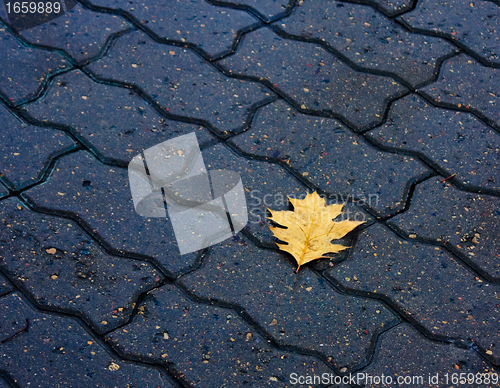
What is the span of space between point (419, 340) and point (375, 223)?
0.43m

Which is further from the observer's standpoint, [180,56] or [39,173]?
[180,56]

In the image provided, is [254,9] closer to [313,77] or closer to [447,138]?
[313,77]

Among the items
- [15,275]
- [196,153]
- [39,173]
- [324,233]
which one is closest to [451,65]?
[324,233]

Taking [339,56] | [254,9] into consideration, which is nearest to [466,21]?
[339,56]

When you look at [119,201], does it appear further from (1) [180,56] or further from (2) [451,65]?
(2) [451,65]

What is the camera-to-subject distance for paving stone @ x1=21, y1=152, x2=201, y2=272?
1.70 meters

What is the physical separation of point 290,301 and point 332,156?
621mm

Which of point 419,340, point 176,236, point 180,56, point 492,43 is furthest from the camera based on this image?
point 492,43

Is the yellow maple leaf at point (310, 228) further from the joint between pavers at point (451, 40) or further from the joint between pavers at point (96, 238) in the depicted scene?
the joint between pavers at point (451, 40)

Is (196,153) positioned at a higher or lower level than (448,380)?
higher

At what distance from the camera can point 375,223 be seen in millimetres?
1803

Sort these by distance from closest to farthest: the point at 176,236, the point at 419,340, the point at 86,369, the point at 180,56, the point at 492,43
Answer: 1. the point at 86,369
2. the point at 419,340
3. the point at 176,236
4. the point at 180,56
5. the point at 492,43

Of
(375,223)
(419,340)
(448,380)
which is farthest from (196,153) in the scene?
(448,380)

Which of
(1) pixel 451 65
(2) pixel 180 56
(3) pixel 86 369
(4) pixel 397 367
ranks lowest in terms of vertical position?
(3) pixel 86 369
